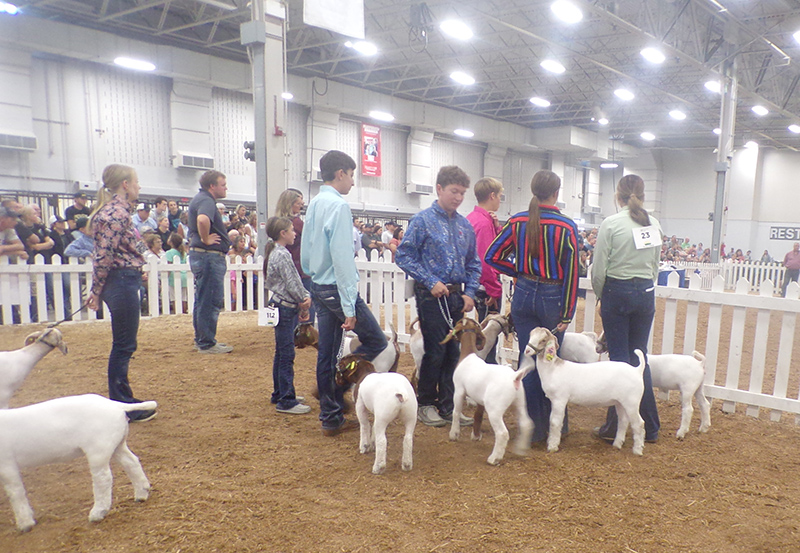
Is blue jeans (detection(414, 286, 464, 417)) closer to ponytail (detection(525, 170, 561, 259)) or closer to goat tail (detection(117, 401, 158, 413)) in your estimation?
ponytail (detection(525, 170, 561, 259))

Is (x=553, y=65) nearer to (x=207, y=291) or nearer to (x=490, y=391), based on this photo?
(x=207, y=291)

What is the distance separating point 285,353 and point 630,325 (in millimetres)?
2530

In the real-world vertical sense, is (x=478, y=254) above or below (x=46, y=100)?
below

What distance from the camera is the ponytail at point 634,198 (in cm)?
353

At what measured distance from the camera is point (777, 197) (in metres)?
28.6

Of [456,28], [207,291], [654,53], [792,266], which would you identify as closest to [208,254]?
[207,291]

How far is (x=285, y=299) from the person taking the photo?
4012mm

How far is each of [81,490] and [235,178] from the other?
47.6 feet

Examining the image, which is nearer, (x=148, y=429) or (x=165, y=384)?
(x=148, y=429)

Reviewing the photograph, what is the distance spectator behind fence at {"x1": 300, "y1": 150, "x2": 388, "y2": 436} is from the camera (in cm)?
330

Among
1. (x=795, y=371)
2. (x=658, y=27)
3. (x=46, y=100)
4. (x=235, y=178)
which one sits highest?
(x=658, y=27)

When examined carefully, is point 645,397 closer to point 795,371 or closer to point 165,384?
point 795,371

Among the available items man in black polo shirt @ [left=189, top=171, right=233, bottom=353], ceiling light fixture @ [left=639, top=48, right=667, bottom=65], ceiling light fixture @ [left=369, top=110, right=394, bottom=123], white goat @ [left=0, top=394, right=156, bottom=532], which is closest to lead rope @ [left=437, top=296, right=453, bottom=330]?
white goat @ [left=0, top=394, right=156, bottom=532]

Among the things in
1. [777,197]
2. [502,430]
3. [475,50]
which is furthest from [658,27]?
[777,197]
